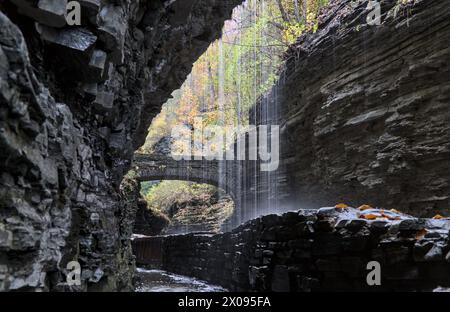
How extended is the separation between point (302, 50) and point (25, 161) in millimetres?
11602

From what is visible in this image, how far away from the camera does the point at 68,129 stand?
378 centimetres

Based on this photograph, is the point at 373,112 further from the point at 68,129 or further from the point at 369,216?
the point at 68,129

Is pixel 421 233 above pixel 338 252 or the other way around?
above

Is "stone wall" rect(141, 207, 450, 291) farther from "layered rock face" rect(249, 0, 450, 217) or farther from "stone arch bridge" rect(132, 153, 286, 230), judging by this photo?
"stone arch bridge" rect(132, 153, 286, 230)

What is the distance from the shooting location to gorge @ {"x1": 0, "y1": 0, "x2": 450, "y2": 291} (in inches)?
116

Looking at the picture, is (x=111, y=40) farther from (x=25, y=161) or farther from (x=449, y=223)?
(x=449, y=223)

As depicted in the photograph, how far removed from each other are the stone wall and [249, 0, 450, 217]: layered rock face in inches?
142

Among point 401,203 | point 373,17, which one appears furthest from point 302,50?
point 401,203

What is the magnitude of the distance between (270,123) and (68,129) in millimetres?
11752

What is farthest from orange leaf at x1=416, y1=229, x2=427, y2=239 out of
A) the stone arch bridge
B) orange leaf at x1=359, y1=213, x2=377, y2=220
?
the stone arch bridge

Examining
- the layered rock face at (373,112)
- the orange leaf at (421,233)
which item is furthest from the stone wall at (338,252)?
the layered rock face at (373,112)

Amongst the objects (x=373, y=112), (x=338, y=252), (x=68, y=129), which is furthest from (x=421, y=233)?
(x=373, y=112)

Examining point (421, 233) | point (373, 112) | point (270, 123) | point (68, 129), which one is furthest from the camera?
point (270, 123)
